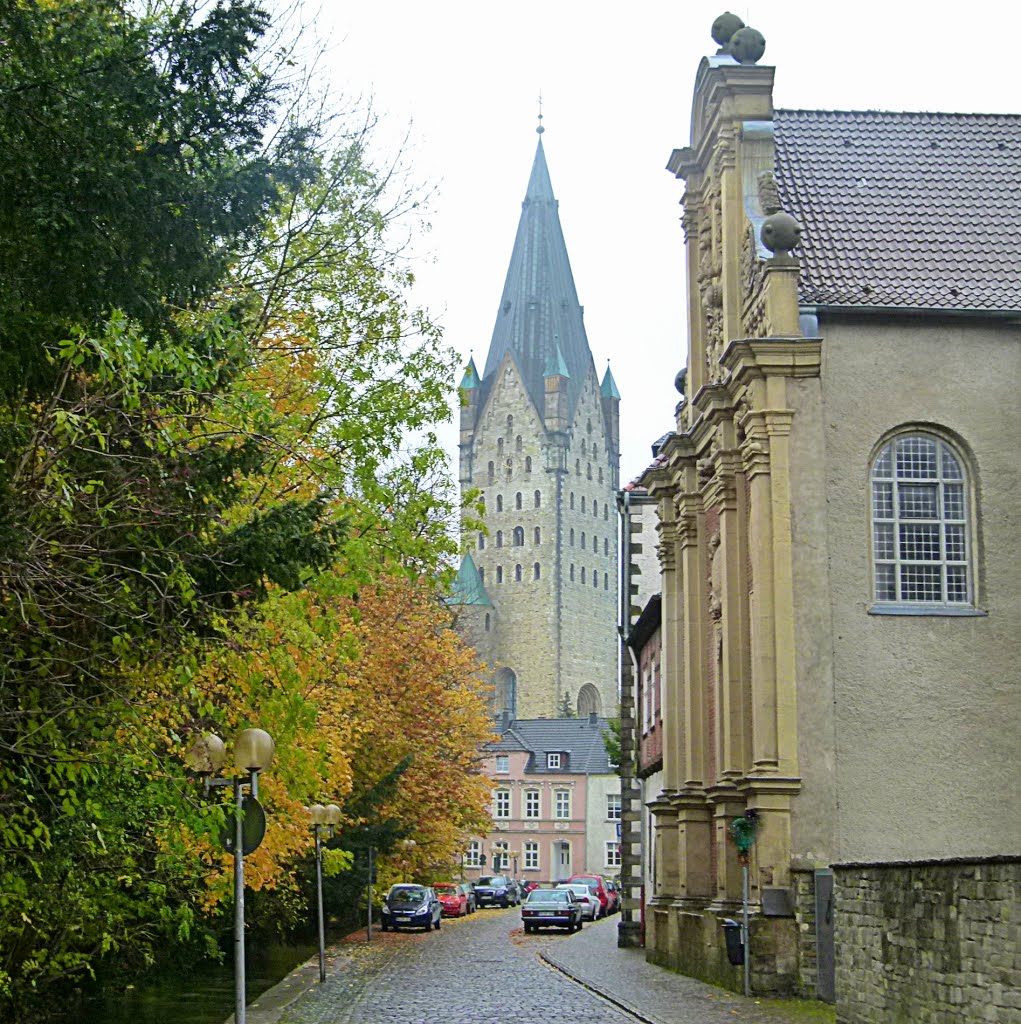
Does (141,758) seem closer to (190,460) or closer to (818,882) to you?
(190,460)

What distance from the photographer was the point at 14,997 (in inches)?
629

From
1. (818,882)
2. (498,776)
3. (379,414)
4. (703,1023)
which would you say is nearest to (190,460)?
(379,414)

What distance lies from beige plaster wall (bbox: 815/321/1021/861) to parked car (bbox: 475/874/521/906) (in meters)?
48.1

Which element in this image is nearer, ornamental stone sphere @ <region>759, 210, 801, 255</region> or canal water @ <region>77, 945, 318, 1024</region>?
canal water @ <region>77, 945, 318, 1024</region>

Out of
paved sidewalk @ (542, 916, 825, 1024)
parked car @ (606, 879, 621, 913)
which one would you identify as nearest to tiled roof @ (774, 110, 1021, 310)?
paved sidewalk @ (542, 916, 825, 1024)

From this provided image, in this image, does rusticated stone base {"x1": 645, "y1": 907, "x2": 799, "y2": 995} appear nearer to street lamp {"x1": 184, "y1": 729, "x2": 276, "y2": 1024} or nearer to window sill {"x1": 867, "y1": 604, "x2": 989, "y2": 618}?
window sill {"x1": 867, "y1": 604, "x2": 989, "y2": 618}

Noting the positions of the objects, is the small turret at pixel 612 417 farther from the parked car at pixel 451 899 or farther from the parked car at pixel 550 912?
the parked car at pixel 550 912

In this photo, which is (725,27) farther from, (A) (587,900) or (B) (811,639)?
(A) (587,900)

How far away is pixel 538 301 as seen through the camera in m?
145

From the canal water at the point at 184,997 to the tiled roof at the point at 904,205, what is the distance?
1299cm

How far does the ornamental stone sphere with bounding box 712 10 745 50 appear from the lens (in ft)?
90.2

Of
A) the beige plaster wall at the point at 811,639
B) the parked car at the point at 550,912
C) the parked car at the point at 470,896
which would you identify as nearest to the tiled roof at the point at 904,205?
the beige plaster wall at the point at 811,639

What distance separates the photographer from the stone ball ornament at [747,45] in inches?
1054

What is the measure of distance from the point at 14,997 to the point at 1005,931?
9273 mm
